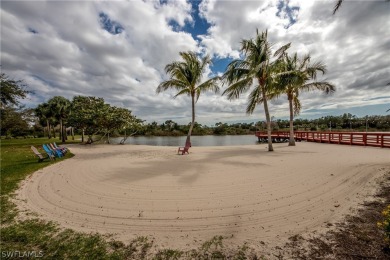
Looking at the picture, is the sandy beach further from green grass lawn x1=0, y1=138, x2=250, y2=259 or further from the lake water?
the lake water

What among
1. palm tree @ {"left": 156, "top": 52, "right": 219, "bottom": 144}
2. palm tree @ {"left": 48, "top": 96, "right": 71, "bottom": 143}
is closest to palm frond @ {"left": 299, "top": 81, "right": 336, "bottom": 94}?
palm tree @ {"left": 156, "top": 52, "right": 219, "bottom": 144}

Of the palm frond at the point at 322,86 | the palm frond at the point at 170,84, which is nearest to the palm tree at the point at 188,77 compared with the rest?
the palm frond at the point at 170,84

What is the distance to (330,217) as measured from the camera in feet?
14.2

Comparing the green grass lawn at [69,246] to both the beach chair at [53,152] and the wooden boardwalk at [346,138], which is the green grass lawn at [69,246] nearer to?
the beach chair at [53,152]

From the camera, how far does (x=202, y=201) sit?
5.31 m

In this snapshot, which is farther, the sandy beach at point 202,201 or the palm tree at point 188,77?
the palm tree at point 188,77

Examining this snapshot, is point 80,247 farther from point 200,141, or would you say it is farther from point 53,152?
point 200,141

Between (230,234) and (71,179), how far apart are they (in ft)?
21.5

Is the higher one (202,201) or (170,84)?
(170,84)

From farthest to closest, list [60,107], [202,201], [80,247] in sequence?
1. [60,107]
2. [202,201]
3. [80,247]

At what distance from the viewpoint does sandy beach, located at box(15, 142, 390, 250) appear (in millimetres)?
3910

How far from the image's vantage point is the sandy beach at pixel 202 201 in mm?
3910

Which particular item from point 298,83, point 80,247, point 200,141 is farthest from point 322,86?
point 200,141

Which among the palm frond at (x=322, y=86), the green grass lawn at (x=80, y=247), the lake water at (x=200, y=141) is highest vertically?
the palm frond at (x=322, y=86)
